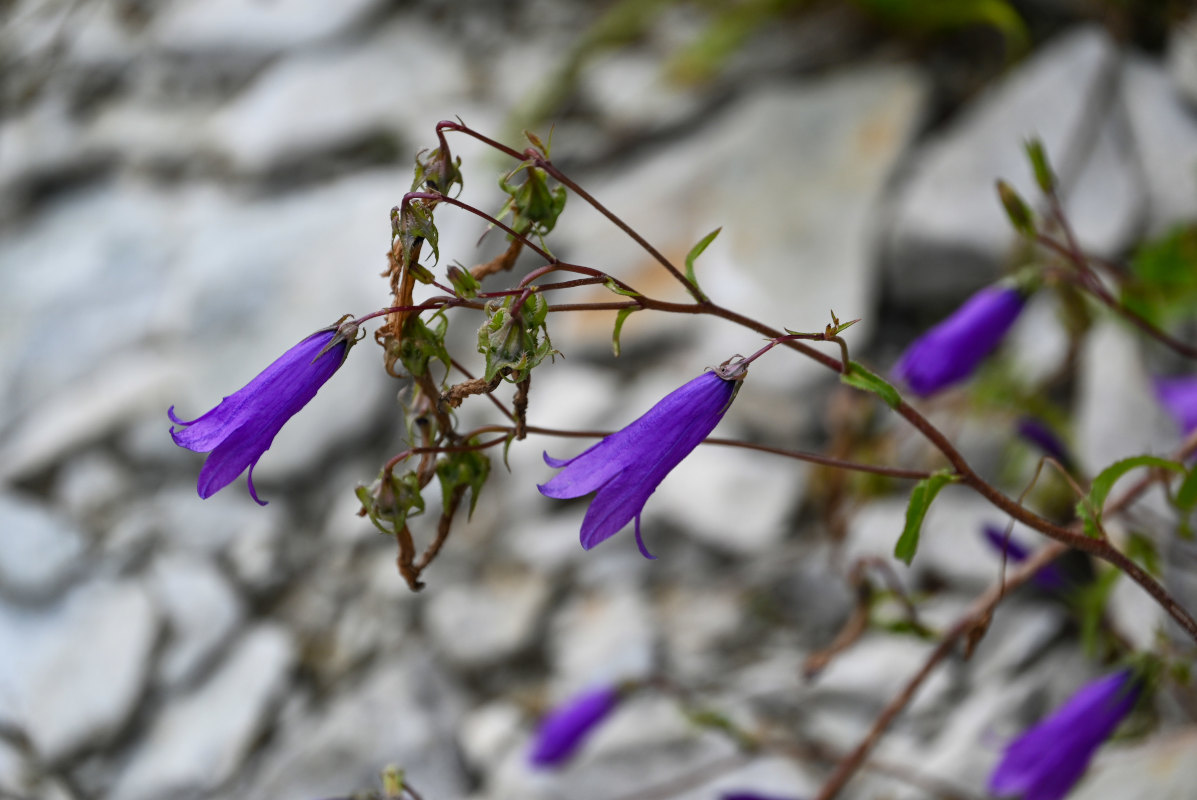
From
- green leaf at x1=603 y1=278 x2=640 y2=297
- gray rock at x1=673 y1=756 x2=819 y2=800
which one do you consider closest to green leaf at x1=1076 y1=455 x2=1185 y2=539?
green leaf at x1=603 y1=278 x2=640 y2=297

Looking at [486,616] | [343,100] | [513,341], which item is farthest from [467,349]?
[513,341]

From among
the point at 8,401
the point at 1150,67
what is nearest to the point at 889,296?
the point at 1150,67

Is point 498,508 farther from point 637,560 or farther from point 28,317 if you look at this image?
point 28,317

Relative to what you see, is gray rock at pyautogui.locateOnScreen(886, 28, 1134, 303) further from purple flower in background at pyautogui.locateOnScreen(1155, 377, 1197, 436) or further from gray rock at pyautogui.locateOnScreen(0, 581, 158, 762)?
gray rock at pyautogui.locateOnScreen(0, 581, 158, 762)

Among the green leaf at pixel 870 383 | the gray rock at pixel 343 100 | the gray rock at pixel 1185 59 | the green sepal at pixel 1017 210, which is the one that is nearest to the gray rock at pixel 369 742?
the green leaf at pixel 870 383

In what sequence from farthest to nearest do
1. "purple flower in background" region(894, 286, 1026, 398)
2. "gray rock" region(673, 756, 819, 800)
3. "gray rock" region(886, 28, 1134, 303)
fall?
"gray rock" region(886, 28, 1134, 303)
"gray rock" region(673, 756, 819, 800)
"purple flower in background" region(894, 286, 1026, 398)

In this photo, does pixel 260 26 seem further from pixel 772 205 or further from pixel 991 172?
pixel 991 172
